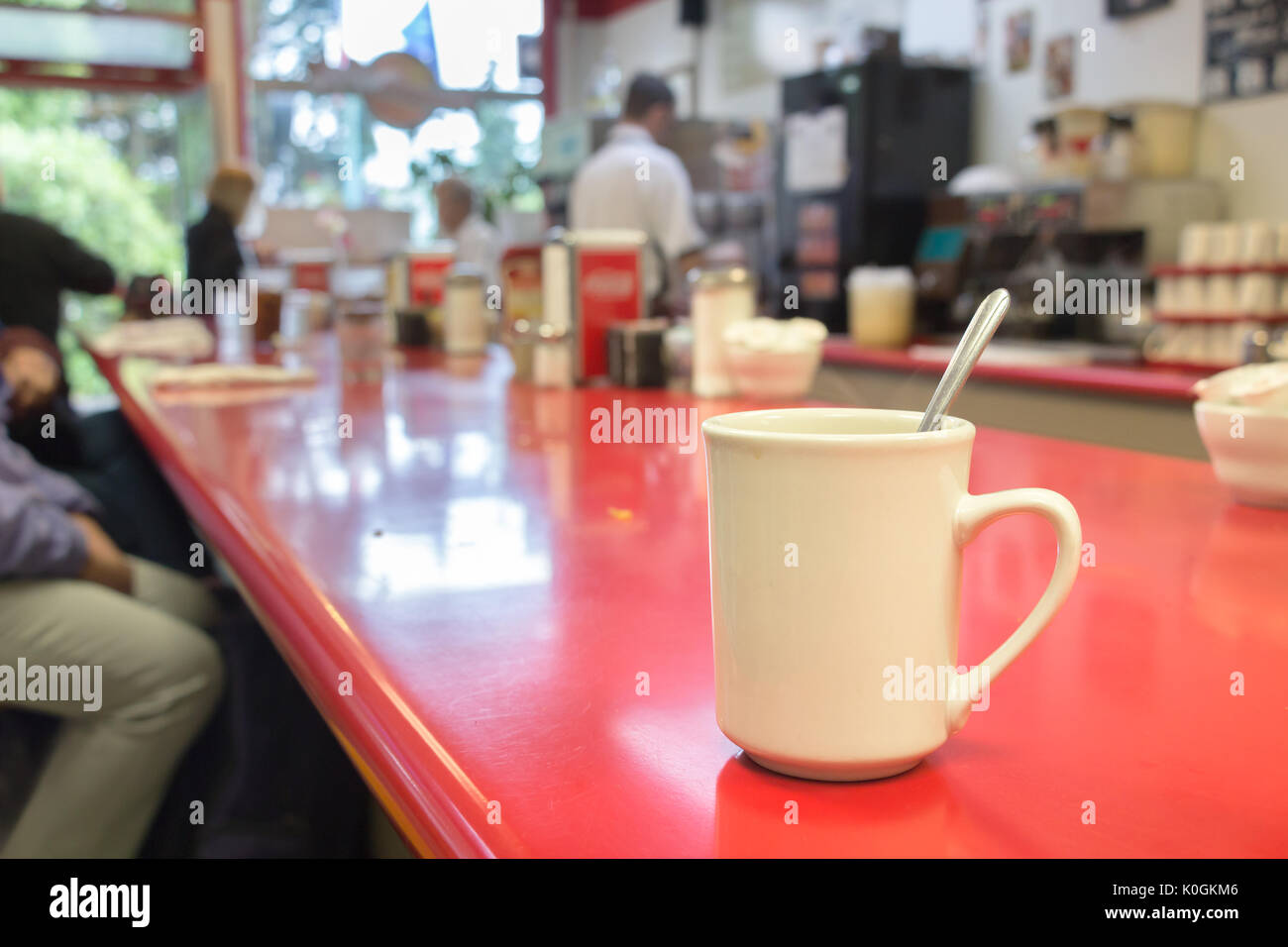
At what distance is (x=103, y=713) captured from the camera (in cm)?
152

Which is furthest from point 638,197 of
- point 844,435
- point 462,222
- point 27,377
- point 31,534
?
point 844,435

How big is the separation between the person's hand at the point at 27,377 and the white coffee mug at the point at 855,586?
2763 mm

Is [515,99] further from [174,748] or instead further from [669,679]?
[669,679]

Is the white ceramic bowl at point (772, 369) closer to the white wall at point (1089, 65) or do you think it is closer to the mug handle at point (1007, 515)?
the mug handle at point (1007, 515)

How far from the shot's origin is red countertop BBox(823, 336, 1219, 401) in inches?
98.0

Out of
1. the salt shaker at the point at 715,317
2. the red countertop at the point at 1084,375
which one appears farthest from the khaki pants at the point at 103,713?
the red countertop at the point at 1084,375

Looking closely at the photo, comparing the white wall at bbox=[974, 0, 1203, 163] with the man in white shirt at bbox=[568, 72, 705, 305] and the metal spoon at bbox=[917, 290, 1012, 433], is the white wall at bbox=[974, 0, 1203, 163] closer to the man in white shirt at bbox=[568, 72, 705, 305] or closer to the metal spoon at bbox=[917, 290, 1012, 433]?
the man in white shirt at bbox=[568, 72, 705, 305]

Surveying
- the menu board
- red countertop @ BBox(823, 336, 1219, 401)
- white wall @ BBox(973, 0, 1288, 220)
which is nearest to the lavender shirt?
red countertop @ BBox(823, 336, 1219, 401)

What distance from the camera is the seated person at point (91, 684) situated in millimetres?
1463

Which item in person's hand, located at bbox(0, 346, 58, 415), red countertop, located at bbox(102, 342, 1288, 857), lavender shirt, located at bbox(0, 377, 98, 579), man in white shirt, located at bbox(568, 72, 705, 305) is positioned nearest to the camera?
red countertop, located at bbox(102, 342, 1288, 857)

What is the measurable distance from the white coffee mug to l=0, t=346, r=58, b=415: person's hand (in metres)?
2.76

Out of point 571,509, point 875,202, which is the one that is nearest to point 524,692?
point 571,509

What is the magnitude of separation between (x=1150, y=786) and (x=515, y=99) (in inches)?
360

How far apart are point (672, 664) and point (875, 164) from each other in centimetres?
454
